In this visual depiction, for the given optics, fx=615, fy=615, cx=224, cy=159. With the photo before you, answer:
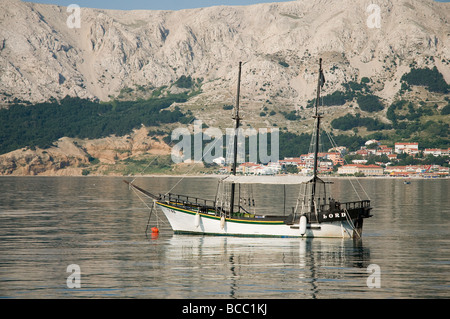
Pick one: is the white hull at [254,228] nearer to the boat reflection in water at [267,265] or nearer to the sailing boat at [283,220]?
the sailing boat at [283,220]

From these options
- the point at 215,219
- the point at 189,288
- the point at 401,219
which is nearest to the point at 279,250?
the point at 215,219

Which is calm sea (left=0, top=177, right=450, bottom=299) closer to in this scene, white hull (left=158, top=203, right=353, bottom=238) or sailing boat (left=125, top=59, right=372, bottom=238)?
white hull (left=158, top=203, right=353, bottom=238)

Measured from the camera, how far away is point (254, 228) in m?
60.6

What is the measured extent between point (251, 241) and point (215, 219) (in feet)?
17.0

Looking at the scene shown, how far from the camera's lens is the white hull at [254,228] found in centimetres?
5972

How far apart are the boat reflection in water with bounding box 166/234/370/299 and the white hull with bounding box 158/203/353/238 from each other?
2.52ft

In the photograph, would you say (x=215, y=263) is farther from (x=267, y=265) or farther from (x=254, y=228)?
(x=254, y=228)

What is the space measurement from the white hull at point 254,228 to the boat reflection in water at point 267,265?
0.77 meters

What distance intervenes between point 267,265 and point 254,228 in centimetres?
1455

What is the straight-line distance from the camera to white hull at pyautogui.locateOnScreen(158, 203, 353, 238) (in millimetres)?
59719

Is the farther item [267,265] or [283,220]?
[283,220]

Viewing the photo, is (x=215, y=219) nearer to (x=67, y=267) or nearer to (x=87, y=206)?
(x=67, y=267)

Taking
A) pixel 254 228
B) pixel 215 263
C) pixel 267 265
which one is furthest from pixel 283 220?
pixel 215 263
